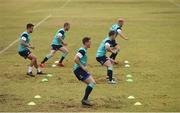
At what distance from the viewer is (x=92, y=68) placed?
76.5 feet

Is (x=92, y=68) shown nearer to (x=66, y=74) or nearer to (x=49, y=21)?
(x=66, y=74)

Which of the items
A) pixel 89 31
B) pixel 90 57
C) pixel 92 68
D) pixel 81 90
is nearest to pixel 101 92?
pixel 81 90

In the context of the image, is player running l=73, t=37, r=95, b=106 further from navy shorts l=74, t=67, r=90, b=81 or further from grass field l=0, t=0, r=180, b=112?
grass field l=0, t=0, r=180, b=112

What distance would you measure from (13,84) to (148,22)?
27619 millimetres

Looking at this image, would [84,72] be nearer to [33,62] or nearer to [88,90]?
[88,90]

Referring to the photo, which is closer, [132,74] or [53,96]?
[53,96]

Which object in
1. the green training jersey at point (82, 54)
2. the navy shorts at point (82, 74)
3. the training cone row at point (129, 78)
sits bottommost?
the training cone row at point (129, 78)

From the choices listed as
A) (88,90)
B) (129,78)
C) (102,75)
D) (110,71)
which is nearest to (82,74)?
(88,90)

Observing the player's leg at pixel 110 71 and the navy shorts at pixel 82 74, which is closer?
the navy shorts at pixel 82 74

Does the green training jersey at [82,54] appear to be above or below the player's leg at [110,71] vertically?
above

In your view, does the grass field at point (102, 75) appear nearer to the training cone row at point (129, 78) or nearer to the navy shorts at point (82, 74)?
the training cone row at point (129, 78)

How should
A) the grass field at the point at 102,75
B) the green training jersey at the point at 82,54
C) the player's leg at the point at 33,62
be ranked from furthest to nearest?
the player's leg at the point at 33,62 < the grass field at the point at 102,75 < the green training jersey at the point at 82,54

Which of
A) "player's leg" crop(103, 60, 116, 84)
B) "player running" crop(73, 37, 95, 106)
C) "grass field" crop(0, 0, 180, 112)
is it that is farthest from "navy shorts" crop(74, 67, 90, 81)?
"player's leg" crop(103, 60, 116, 84)

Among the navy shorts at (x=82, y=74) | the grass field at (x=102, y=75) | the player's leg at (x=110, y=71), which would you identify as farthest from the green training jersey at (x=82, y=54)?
the player's leg at (x=110, y=71)
